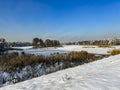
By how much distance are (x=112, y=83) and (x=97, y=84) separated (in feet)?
1.38

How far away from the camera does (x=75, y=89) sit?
4.94 metres

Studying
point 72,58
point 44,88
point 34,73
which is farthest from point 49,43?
point 44,88

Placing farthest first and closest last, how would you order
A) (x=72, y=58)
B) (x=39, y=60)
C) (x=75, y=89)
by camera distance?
(x=72, y=58) → (x=39, y=60) → (x=75, y=89)

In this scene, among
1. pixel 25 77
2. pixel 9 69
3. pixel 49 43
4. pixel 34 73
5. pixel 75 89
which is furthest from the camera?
pixel 49 43

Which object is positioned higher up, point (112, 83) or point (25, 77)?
point (112, 83)

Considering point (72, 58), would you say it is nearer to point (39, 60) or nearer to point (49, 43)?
point (39, 60)

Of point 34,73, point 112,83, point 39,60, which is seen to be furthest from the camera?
point 39,60

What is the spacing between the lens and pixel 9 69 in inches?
455

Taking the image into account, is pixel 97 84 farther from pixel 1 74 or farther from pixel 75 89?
pixel 1 74

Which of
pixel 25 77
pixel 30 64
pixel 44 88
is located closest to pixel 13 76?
pixel 25 77

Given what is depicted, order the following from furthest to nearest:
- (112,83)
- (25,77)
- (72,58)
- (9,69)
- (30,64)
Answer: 1. (72,58)
2. (30,64)
3. (9,69)
4. (25,77)
5. (112,83)

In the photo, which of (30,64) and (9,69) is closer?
(9,69)

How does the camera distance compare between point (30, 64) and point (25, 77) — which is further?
point (30, 64)

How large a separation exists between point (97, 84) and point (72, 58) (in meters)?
11.2
